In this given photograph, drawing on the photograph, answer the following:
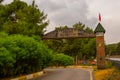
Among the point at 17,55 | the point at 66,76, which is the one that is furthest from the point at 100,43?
the point at 17,55

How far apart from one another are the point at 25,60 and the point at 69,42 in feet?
215

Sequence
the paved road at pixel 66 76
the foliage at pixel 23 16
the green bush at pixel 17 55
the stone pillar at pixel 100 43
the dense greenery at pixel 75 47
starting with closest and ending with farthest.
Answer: the green bush at pixel 17 55, the paved road at pixel 66 76, the stone pillar at pixel 100 43, the foliage at pixel 23 16, the dense greenery at pixel 75 47

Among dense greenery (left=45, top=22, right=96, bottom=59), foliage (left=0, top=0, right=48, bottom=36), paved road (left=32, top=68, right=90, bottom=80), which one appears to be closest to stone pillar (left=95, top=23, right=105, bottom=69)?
paved road (left=32, top=68, right=90, bottom=80)

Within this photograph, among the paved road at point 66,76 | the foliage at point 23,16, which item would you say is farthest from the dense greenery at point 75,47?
the paved road at point 66,76

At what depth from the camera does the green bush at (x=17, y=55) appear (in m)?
23.3

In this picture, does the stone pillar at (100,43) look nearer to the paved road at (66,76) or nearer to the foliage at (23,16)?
the paved road at (66,76)

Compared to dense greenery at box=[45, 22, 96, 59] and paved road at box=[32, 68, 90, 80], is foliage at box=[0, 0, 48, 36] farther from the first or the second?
dense greenery at box=[45, 22, 96, 59]

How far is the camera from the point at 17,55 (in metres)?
26.6

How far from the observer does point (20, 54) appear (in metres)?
26.8

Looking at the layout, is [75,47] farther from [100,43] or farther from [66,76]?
[66,76]

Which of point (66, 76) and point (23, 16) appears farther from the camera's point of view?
point (23, 16)

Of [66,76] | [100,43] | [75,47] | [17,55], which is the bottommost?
[66,76]

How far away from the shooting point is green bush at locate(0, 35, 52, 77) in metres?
23.3

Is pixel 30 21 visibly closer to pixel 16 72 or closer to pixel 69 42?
pixel 16 72
